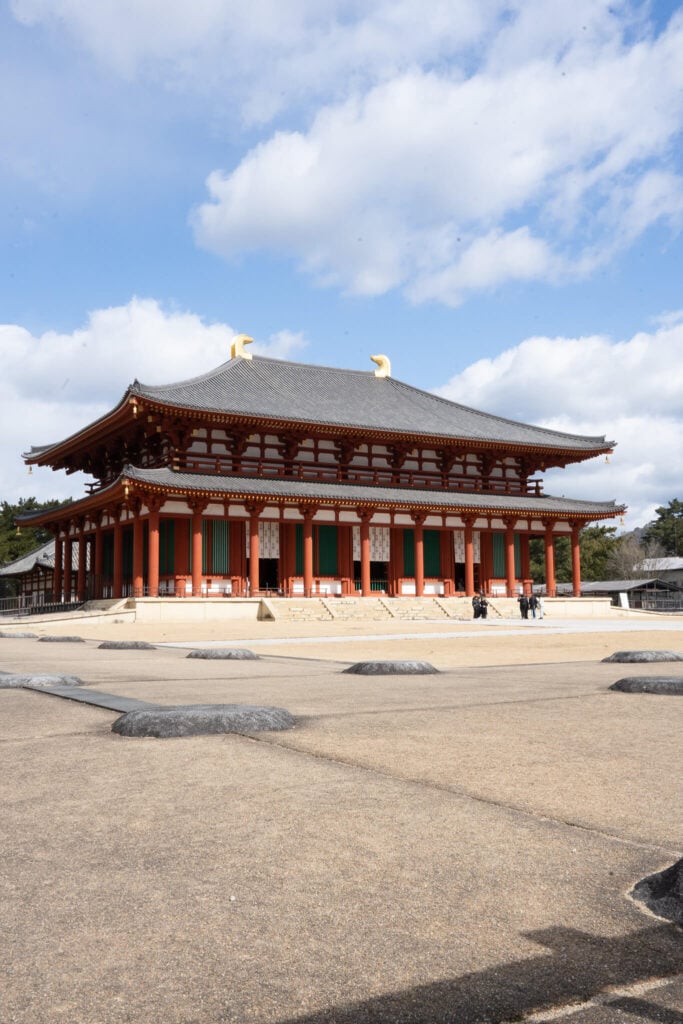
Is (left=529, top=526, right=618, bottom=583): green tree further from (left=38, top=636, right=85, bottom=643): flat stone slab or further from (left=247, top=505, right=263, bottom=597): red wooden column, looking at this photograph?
(left=38, top=636, right=85, bottom=643): flat stone slab

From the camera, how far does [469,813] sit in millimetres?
3562

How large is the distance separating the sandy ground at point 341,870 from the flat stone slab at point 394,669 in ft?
13.3

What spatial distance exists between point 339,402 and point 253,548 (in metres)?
10.1

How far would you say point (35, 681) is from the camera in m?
8.05

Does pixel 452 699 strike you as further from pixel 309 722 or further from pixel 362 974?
pixel 362 974

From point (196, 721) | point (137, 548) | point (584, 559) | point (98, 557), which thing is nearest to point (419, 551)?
point (137, 548)

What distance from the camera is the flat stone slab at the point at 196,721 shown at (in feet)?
17.2

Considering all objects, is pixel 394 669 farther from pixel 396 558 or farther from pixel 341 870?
pixel 396 558

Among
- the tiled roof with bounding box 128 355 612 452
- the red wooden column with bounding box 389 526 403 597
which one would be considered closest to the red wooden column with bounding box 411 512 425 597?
the red wooden column with bounding box 389 526 403 597

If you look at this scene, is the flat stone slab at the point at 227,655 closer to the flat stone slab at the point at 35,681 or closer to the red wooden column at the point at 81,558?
the flat stone slab at the point at 35,681

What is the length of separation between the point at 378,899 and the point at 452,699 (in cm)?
490

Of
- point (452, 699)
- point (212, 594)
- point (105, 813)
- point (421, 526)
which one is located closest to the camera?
point (105, 813)

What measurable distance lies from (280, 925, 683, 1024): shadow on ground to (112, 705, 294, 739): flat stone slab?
3.21 metres

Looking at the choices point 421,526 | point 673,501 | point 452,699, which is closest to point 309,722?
point 452,699
